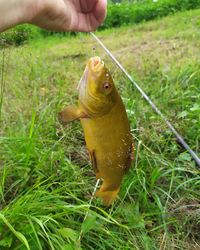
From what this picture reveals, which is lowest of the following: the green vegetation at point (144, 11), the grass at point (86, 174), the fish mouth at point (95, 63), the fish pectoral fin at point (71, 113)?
the green vegetation at point (144, 11)

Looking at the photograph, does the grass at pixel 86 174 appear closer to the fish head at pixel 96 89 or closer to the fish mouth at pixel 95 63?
the fish head at pixel 96 89

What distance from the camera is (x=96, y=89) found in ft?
4.14

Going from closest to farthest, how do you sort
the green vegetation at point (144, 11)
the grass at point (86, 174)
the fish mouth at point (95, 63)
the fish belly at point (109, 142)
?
1. the fish mouth at point (95, 63)
2. the fish belly at point (109, 142)
3. the grass at point (86, 174)
4. the green vegetation at point (144, 11)

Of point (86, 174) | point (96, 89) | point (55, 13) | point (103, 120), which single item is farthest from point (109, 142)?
point (86, 174)

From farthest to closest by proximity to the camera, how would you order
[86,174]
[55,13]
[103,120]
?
[86,174] → [55,13] → [103,120]

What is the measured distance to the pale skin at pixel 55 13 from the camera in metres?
1.50

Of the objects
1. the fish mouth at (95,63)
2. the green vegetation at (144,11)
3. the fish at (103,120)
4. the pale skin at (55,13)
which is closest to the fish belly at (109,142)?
the fish at (103,120)

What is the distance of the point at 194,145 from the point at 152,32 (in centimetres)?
454

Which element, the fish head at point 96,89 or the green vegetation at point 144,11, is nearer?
the fish head at point 96,89

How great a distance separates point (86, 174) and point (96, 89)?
1.48m

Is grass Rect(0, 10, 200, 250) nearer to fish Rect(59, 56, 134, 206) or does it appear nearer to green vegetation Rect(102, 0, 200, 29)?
fish Rect(59, 56, 134, 206)

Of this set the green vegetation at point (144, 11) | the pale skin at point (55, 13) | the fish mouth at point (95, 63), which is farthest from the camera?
the green vegetation at point (144, 11)

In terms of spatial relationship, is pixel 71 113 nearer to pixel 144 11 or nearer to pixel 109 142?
pixel 109 142

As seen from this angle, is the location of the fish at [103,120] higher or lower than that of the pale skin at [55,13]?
lower
